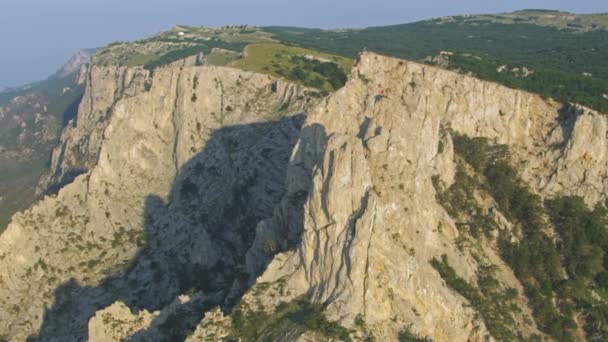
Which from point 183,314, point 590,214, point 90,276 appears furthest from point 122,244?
point 590,214

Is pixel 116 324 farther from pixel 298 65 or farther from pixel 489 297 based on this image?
pixel 298 65

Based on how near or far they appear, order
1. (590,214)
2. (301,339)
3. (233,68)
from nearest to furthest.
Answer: (301,339) → (590,214) → (233,68)

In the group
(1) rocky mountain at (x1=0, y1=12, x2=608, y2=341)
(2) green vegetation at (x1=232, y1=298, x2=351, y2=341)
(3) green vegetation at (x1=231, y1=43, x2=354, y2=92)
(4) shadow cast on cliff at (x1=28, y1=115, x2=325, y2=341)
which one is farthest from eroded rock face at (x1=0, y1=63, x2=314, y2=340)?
(2) green vegetation at (x1=232, y1=298, x2=351, y2=341)

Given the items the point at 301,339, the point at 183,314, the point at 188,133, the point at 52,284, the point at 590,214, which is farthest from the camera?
the point at 188,133

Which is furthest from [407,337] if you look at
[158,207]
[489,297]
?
[158,207]

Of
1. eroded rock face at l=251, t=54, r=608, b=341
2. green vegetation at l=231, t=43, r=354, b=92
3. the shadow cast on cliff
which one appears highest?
green vegetation at l=231, t=43, r=354, b=92

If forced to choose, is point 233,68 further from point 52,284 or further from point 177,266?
point 52,284

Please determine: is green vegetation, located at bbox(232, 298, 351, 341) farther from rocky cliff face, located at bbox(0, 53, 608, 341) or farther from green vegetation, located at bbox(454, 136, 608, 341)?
green vegetation, located at bbox(454, 136, 608, 341)
